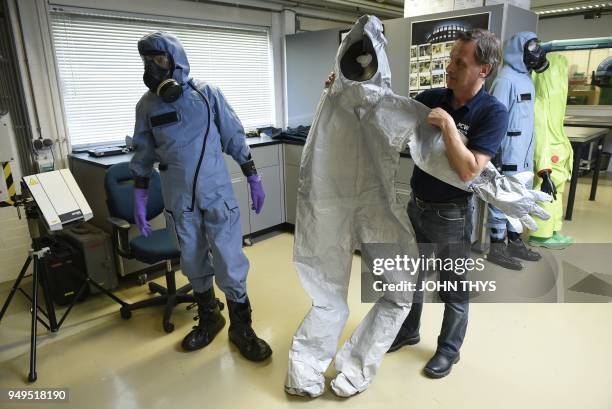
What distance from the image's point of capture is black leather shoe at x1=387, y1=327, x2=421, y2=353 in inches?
87.7

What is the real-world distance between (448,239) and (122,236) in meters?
1.82

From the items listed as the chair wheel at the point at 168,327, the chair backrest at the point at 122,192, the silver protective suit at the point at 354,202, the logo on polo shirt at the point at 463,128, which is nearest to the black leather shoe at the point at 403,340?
the silver protective suit at the point at 354,202

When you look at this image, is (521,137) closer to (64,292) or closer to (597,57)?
(64,292)

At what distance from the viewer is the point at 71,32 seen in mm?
3109

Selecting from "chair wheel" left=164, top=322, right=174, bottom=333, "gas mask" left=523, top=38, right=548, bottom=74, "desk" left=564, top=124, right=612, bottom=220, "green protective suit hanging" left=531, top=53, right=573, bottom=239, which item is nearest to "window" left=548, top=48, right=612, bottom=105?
"desk" left=564, top=124, right=612, bottom=220

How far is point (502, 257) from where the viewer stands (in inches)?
127

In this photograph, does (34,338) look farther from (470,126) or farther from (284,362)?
(470,126)

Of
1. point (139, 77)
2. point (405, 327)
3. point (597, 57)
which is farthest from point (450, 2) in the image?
point (597, 57)

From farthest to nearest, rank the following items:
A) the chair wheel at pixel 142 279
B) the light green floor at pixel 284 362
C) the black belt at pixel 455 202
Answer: the chair wheel at pixel 142 279
the light green floor at pixel 284 362
the black belt at pixel 455 202

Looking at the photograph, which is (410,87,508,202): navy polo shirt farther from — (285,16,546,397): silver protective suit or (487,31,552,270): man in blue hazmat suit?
(487,31,552,270): man in blue hazmat suit

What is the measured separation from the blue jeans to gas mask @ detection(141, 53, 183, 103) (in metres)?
1.23

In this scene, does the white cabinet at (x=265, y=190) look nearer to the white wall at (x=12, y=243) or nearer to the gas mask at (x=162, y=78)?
the gas mask at (x=162, y=78)

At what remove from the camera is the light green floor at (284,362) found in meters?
1.91

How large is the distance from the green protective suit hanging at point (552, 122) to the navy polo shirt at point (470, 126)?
177cm
